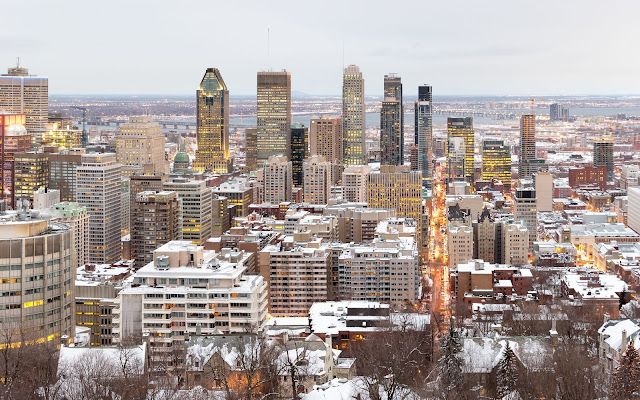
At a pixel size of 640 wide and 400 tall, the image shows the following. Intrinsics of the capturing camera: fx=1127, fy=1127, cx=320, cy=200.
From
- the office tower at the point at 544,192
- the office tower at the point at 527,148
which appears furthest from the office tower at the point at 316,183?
the office tower at the point at 527,148

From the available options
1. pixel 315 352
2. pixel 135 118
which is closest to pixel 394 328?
pixel 315 352

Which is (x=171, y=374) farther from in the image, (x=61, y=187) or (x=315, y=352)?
(x=61, y=187)

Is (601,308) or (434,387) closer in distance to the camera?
(434,387)

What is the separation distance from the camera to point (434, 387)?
36875 mm

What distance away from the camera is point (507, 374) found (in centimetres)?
3797

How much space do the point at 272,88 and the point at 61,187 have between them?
2382 inches

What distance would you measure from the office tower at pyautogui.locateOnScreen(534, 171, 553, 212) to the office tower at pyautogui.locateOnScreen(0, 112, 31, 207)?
60444 mm

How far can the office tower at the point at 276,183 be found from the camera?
405ft

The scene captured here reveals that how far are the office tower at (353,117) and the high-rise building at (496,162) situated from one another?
18659 mm

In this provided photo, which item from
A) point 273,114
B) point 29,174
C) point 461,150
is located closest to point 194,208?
point 29,174

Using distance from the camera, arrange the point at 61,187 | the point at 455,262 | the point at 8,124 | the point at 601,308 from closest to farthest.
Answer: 1. the point at 601,308
2. the point at 455,262
3. the point at 61,187
4. the point at 8,124

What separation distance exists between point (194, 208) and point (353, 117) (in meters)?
74.7

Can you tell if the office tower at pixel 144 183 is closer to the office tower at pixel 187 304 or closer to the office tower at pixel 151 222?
the office tower at pixel 151 222

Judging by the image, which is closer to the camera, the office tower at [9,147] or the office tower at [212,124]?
the office tower at [9,147]
